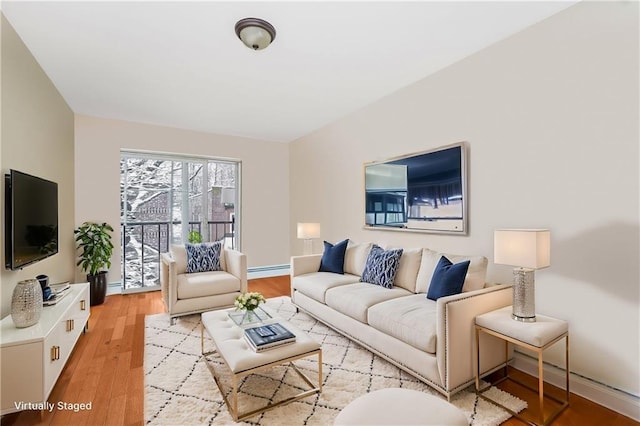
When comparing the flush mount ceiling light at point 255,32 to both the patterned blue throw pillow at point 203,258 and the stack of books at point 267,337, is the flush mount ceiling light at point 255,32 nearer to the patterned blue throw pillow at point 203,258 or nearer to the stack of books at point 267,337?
the stack of books at point 267,337

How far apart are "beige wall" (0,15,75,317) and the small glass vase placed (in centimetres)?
39

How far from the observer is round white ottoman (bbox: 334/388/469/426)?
4.18 ft

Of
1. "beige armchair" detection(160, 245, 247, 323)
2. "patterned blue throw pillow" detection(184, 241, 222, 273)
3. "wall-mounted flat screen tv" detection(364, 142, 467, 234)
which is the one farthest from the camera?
"patterned blue throw pillow" detection(184, 241, 222, 273)

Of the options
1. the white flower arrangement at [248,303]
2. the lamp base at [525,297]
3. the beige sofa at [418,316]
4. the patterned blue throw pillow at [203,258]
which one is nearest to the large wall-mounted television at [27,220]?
the patterned blue throw pillow at [203,258]

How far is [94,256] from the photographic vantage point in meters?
4.09

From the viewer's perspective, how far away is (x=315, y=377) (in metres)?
2.29

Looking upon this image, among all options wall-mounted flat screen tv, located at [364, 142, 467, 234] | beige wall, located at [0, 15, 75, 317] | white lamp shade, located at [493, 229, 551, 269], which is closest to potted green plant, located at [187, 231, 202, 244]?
beige wall, located at [0, 15, 75, 317]

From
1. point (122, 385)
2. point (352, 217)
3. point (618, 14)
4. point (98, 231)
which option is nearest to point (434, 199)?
point (352, 217)

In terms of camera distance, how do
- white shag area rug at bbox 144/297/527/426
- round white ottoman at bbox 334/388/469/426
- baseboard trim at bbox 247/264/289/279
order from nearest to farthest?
round white ottoman at bbox 334/388/469/426 → white shag area rug at bbox 144/297/527/426 → baseboard trim at bbox 247/264/289/279

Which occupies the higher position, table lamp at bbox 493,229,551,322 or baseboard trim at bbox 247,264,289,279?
table lamp at bbox 493,229,551,322

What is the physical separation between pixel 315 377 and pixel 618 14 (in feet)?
10.3

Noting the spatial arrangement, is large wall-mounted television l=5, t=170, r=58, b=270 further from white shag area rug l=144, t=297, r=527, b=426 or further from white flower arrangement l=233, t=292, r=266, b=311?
white flower arrangement l=233, t=292, r=266, b=311

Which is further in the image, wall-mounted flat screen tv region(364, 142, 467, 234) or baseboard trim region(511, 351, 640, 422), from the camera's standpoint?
wall-mounted flat screen tv region(364, 142, 467, 234)

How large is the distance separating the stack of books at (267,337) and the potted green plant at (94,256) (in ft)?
10.1
